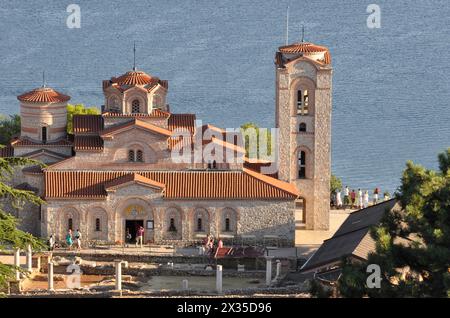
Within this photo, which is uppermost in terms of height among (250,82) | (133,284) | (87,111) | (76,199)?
(250,82)

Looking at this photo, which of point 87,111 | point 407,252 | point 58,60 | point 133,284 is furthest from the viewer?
point 58,60

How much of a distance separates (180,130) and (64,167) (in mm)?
4904

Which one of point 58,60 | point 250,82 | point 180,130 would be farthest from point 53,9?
point 180,130

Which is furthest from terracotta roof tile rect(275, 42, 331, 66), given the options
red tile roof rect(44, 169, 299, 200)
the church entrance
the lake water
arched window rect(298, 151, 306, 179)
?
the lake water

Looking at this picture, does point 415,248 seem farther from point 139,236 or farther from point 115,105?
point 115,105

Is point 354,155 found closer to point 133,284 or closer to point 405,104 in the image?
point 405,104

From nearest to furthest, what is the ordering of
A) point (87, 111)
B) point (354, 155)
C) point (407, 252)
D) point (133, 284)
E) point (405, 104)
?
point (407, 252) → point (133, 284) → point (87, 111) → point (354, 155) → point (405, 104)

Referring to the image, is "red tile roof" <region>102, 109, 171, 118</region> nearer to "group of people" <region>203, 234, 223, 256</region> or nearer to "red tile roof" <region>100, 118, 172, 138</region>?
"red tile roof" <region>100, 118, 172, 138</region>

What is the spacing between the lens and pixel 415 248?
28.3m

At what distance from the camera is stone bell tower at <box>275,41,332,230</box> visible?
2029 inches

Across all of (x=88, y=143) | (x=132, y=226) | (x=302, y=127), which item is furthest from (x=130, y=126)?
(x=302, y=127)

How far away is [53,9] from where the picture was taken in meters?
152

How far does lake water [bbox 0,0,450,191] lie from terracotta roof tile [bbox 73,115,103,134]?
31.1 meters

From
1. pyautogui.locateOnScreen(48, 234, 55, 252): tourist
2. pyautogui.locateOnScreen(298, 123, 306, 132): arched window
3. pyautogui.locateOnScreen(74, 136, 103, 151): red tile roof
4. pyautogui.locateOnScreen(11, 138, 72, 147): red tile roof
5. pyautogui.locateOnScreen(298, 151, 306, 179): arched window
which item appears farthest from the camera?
pyautogui.locateOnScreen(298, 151, 306, 179): arched window
